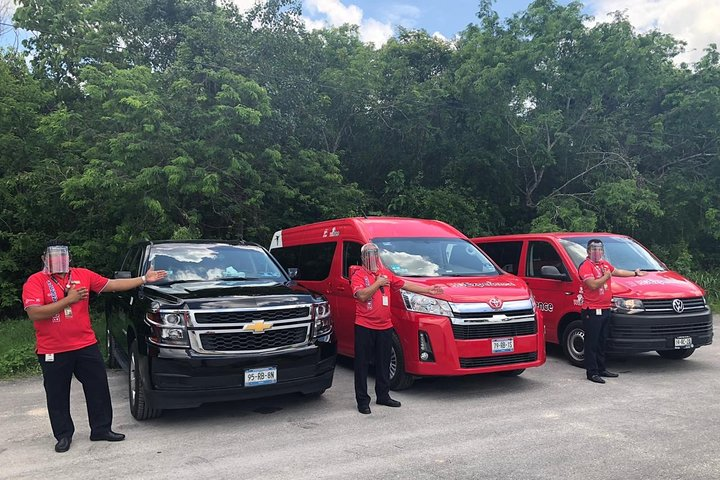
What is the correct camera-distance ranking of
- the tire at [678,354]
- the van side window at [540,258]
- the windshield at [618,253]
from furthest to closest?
1. the van side window at [540,258]
2. the windshield at [618,253]
3. the tire at [678,354]

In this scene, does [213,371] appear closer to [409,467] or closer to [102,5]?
[409,467]

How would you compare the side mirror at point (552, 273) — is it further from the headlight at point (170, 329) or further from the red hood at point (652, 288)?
the headlight at point (170, 329)

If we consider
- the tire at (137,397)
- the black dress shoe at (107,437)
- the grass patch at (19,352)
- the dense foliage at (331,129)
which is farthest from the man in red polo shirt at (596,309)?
the dense foliage at (331,129)

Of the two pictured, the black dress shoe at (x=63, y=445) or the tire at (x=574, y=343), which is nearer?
the black dress shoe at (x=63, y=445)

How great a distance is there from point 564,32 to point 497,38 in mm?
1972

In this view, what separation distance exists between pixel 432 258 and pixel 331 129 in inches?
442

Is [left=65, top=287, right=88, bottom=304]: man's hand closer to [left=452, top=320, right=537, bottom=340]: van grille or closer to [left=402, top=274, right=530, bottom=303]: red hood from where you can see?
[left=402, top=274, right=530, bottom=303]: red hood

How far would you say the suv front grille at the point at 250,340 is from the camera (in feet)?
17.7

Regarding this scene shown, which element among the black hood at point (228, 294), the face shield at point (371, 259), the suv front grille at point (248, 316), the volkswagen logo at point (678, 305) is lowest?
the volkswagen logo at point (678, 305)

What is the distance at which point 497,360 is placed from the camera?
6562 mm

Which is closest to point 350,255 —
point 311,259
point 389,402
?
point 311,259

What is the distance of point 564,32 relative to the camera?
680 inches

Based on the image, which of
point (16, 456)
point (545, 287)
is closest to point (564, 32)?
point (545, 287)

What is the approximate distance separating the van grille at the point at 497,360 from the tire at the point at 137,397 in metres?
3.31
